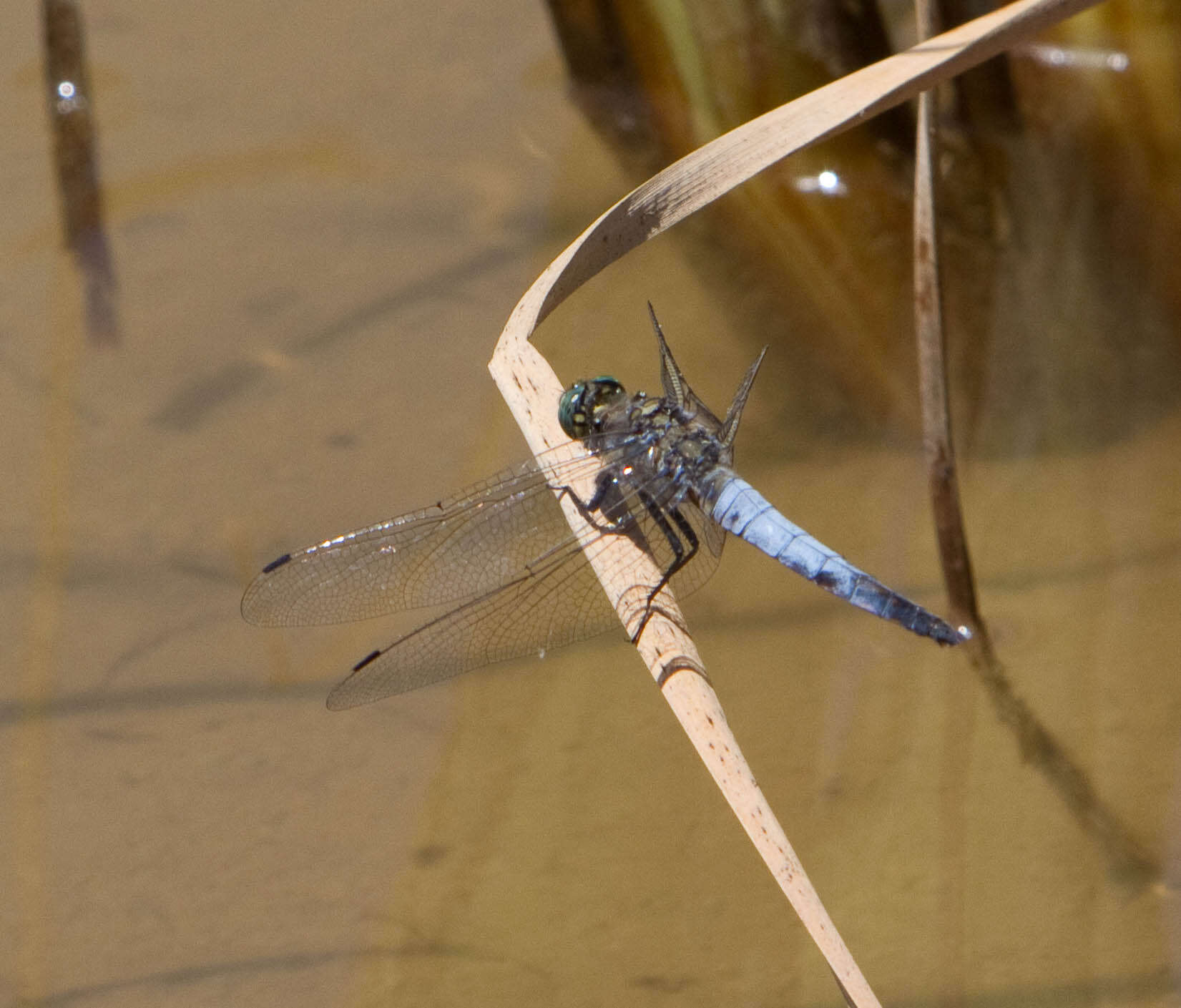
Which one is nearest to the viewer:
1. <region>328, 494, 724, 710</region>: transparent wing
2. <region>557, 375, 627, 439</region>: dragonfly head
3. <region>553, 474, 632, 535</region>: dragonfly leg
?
<region>553, 474, 632, 535</region>: dragonfly leg

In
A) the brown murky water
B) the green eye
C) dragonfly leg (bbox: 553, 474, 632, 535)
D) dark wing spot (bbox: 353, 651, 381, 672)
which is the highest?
the green eye

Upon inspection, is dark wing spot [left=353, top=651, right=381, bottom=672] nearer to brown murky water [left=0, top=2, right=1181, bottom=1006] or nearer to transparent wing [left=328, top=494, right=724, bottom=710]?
transparent wing [left=328, top=494, right=724, bottom=710]

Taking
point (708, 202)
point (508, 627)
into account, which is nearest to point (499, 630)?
point (508, 627)

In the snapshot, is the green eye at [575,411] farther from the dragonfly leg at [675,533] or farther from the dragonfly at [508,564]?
the dragonfly leg at [675,533]

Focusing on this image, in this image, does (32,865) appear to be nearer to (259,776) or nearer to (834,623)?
(259,776)

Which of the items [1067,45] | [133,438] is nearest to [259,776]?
[133,438]

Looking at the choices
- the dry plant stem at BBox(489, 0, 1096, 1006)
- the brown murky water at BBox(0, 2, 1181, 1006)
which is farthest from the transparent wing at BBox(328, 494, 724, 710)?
the brown murky water at BBox(0, 2, 1181, 1006)
